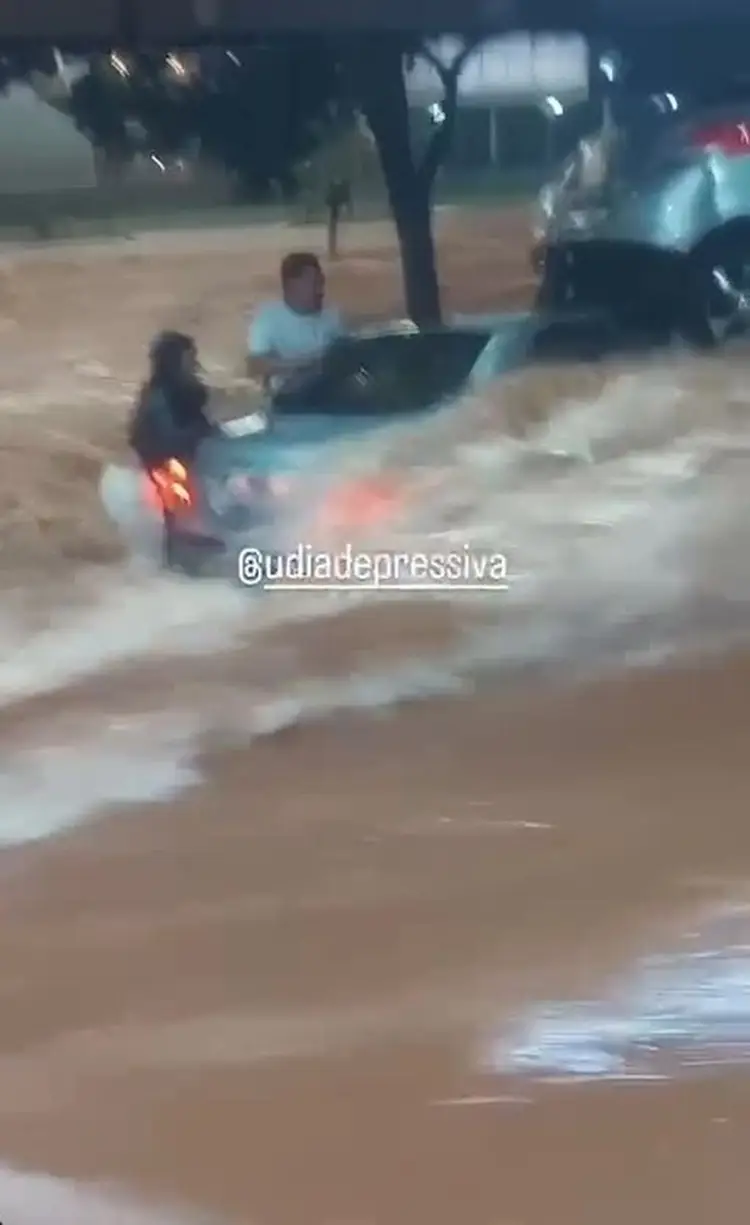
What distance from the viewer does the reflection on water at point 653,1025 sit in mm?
930

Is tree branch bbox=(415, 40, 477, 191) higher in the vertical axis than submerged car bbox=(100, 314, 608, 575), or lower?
higher

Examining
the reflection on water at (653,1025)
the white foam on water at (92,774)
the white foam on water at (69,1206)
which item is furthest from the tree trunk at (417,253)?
the white foam on water at (69,1206)

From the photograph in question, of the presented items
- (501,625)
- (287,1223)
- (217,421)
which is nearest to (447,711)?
(501,625)

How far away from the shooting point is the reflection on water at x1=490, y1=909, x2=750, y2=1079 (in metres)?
0.93

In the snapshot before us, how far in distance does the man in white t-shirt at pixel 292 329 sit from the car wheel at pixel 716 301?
0.23 meters

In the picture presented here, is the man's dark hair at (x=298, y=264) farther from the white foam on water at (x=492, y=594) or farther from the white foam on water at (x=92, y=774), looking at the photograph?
the white foam on water at (x=92, y=774)

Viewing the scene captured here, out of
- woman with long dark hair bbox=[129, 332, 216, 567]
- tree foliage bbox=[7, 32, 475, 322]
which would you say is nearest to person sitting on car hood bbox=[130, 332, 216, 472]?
woman with long dark hair bbox=[129, 332, 216, 567]

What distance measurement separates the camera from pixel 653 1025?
0.93 metres

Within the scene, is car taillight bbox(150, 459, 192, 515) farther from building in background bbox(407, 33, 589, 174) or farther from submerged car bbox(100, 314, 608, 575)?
building in background bbox(407, 33, 589, 174)

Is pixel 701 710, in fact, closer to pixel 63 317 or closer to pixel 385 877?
pixel 385 877

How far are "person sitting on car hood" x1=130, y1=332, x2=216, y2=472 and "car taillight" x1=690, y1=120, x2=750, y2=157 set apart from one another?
0.35 metres

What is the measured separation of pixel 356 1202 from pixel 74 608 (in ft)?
1.40

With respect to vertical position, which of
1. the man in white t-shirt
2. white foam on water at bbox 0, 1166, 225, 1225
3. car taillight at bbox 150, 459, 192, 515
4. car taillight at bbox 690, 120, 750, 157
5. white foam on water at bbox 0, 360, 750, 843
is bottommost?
white foam on water at bbox 0, 1166, 225, 1225

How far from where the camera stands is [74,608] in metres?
0.96
